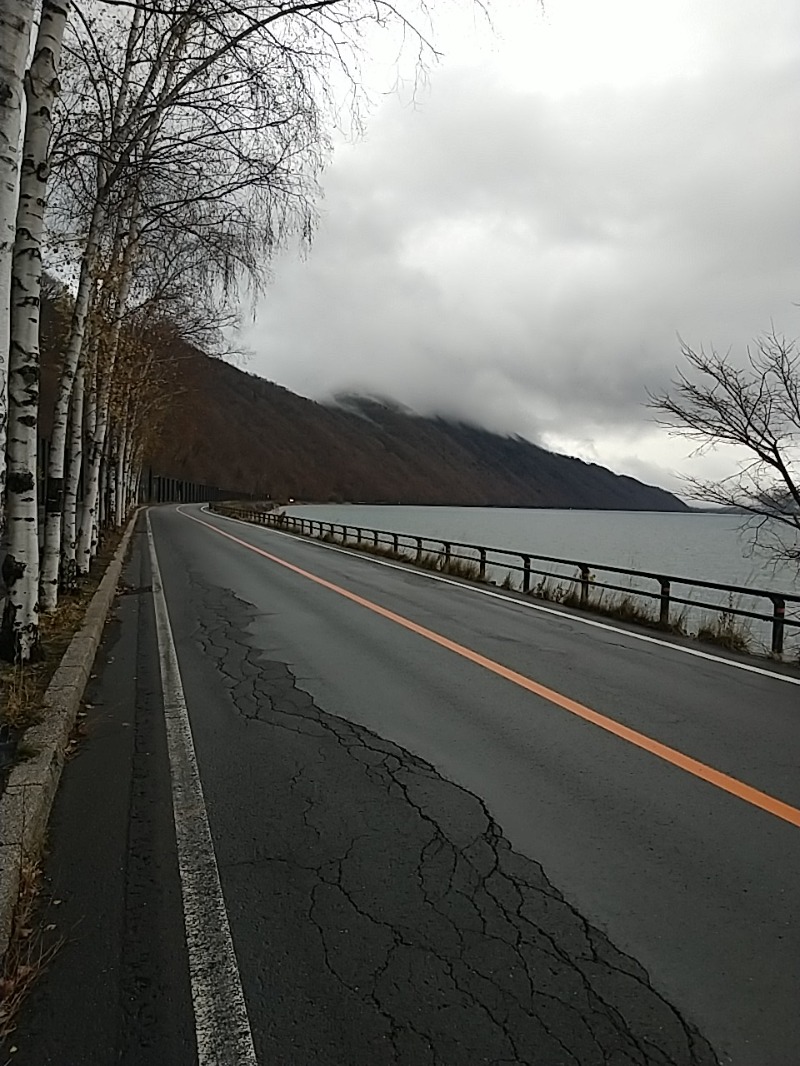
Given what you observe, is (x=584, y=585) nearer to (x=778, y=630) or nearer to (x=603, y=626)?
(x=603, y=626)

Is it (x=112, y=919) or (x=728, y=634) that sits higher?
(x=728, y=634)

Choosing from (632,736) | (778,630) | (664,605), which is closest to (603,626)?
(664,605)

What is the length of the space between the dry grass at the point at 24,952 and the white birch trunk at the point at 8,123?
313 cm

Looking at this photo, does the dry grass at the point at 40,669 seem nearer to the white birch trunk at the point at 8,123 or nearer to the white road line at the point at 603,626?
the white birch trunk at the point at 8,123

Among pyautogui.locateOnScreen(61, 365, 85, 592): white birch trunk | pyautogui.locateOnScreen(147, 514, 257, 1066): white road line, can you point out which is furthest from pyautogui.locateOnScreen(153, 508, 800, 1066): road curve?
pyautogui.locateOnScreen(61, 365, 85, 592): white birch trunk

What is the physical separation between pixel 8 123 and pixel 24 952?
483 centimetres

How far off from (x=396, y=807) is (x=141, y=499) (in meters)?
96.6

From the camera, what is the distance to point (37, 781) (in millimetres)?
4691

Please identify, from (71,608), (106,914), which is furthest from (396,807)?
(71,608)

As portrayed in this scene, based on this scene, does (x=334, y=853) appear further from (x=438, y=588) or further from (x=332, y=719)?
(x=438, y=588)

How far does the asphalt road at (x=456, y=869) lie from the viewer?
2.84 m

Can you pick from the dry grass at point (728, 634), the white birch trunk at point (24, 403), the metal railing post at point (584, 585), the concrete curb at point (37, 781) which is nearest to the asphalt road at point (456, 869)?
the concrete curb at point (37, 781)

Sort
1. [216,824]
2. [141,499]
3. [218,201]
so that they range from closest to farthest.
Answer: [216,824], [218,201], [141,499]

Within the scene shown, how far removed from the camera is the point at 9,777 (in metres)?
4.75
